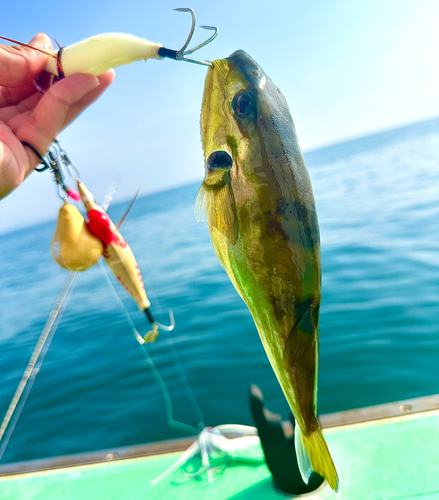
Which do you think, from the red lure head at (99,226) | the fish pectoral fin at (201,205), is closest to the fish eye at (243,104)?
the fish pectoral fin at (201,205)

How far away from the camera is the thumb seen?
164cm

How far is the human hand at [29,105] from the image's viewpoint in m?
1.69

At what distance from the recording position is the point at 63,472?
3400 millimetres

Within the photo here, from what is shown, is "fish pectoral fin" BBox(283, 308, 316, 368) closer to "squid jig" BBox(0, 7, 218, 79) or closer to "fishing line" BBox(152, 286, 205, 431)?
"squid jig" BBox(0, 7, 218, 79)

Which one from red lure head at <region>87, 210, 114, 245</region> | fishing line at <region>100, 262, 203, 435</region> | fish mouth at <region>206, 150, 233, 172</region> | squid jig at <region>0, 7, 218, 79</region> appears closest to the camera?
fish mouth at <region>206, 150, 233, 172</region>

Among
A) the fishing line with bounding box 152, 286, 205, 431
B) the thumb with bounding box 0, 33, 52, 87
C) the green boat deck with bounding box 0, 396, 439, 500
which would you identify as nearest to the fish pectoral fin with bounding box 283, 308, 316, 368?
the thumb with bounding box 0, 33, 52, 87

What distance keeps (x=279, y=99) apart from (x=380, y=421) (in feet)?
10.1

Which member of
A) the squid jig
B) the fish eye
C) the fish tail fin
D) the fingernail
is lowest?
the fish tail fin

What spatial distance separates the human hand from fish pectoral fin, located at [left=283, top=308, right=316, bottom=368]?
4.55 ft

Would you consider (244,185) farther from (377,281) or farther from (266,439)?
(377,281)

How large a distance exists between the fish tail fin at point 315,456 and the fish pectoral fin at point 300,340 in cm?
29

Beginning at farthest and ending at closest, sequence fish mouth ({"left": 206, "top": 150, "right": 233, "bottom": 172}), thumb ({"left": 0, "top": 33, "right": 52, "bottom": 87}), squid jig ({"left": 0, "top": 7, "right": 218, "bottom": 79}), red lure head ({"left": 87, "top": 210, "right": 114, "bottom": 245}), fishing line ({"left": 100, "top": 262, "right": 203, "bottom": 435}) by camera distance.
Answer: fishing line ({"left": 100, "top": 262, "right": 203, "bottom": 435})
red lure head ({"left": 87, "top": 210, "right": 114, "bottom": 245})
thumb ({"left": 0, "top": 33, "right": 52, "bottom": 87})
squid jig ({"left": 0, "top": 7, "right": 218, "bottom": 79})
fish mouth ({"left": 206, "top": 150, "right": 233, "bottom": 172})

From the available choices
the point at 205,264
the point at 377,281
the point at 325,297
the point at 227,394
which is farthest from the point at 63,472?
the point at 205,264

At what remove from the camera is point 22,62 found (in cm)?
167
